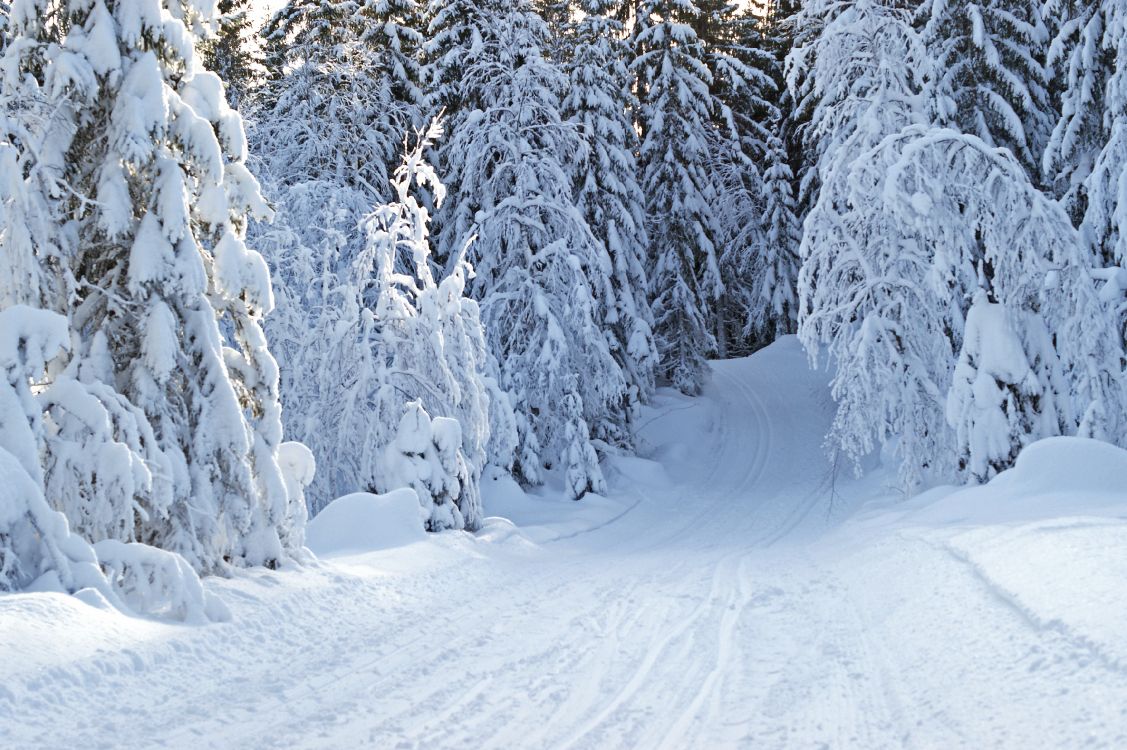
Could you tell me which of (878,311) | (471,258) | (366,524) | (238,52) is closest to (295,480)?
(366,524)

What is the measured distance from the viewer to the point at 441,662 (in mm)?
6648

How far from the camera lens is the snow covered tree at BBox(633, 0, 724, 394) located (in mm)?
28469

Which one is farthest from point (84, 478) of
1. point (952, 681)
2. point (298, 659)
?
point (952, 681)

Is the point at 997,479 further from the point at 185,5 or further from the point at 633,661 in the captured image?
the point at 185,5

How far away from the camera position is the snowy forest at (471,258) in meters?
8.30

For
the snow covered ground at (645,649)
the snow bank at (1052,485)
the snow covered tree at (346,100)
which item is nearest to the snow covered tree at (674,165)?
the snow covered tree at (346,100)

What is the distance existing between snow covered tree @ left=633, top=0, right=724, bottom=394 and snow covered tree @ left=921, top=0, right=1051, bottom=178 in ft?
26.3

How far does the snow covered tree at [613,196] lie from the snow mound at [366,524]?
11.4 metres

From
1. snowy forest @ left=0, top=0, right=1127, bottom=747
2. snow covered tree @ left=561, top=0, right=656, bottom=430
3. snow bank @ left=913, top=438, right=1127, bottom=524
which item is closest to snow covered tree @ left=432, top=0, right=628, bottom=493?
snowy forest @ left=0, top=0, right=1127, bottom=747

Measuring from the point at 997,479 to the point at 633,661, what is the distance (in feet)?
28.7

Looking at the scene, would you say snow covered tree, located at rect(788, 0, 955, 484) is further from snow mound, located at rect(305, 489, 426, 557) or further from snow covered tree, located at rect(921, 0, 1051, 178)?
snow mound, located at rect(305, 489, 426, 557)

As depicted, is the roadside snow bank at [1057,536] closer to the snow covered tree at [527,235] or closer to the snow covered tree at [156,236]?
the snow covered tree at [156,236]

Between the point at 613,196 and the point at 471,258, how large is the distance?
14.9 ft

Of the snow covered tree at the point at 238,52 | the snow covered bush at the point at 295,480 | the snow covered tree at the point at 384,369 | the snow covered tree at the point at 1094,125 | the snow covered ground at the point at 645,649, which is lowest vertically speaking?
the snow covered ground at the point at 645,649
